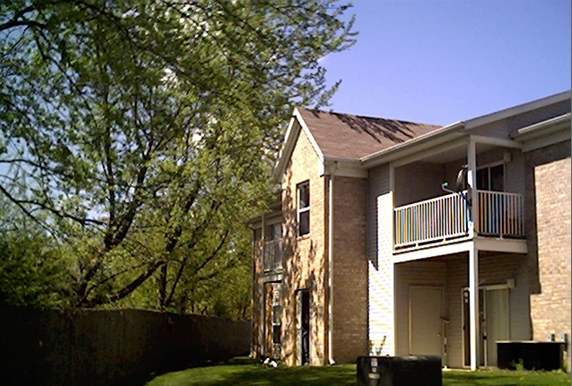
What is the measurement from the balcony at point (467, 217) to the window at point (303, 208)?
17.4 ft

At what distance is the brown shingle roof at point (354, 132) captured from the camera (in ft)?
87.0

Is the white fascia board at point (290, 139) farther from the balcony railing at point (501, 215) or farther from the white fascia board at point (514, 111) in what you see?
the balcony railing at point (501, 215)

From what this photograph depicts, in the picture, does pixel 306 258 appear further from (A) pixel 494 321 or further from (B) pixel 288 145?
(A) pixel 494 321

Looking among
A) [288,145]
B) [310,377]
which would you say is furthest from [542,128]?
[288,145]

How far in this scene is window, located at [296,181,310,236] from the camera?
2761 centimetres

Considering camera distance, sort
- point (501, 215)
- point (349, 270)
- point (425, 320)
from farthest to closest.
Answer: point (349, 270) → point (425, 320) → point (501, 215)

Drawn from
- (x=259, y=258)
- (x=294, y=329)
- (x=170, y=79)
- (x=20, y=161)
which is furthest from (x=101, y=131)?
(x=259, y=258)

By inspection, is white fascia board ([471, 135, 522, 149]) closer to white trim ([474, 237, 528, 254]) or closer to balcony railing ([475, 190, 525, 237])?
balcony railing ([475, 190, 525, 237])

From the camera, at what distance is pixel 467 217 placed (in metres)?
20.9

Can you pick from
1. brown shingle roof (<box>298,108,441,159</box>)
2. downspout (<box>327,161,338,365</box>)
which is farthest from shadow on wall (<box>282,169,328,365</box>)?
brown shingle roof (<box>298,108,441,159</box>)

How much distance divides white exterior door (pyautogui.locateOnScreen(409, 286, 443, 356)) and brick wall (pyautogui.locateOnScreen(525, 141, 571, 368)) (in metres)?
4.44

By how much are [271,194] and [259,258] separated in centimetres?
440

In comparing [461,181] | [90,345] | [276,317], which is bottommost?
[90,345]

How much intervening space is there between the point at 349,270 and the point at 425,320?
2.74 m
